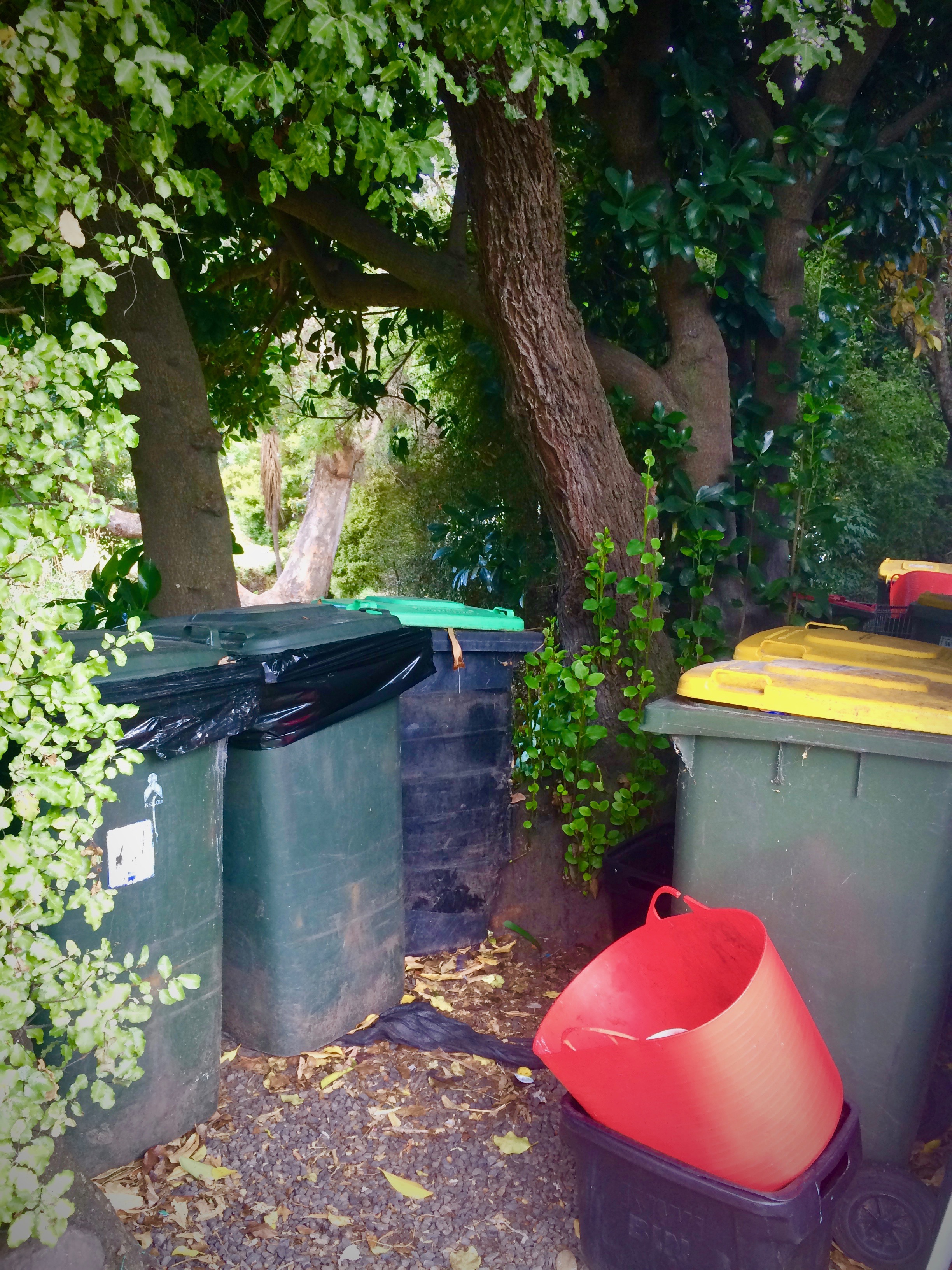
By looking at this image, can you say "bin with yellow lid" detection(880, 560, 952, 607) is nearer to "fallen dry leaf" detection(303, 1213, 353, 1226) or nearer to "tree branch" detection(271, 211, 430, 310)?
"tree branch" detection(271, 211, 430, 310)

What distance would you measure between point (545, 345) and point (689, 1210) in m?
2.86

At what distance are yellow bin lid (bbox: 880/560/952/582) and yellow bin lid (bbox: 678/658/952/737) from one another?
363cm

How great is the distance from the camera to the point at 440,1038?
303 cm

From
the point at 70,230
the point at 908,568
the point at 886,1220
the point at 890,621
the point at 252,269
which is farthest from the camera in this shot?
the point at 908,568

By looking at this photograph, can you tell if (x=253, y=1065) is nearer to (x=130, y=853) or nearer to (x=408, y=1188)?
(x=408, y=1188)

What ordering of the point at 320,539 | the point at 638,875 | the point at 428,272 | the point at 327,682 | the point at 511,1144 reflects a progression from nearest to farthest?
1. the point at 511,1144
2. the point at 327,682
3. the point at 638,875
4. the point at 428,272
5. the point at 320,539

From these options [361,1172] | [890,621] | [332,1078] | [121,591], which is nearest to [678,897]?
[361,1172]

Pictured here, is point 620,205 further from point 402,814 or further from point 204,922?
point 204,922

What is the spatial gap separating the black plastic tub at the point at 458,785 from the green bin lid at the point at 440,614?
58mm

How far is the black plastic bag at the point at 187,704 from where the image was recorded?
2258 millimetres

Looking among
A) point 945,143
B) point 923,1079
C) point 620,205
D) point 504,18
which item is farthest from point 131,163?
point 945,143

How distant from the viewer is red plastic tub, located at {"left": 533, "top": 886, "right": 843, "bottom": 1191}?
1798 mm

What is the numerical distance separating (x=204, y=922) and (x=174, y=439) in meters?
2.41

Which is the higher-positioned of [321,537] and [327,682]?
[321,537]
